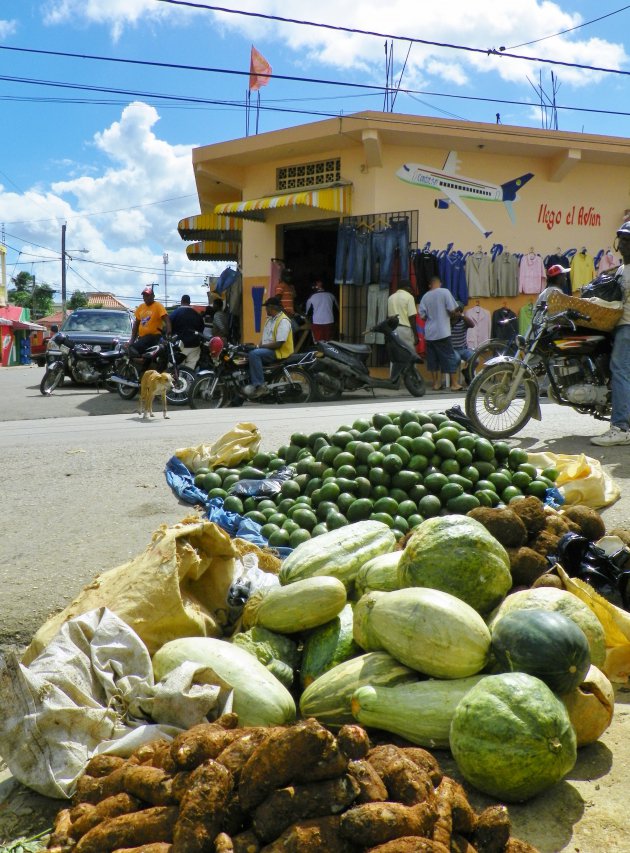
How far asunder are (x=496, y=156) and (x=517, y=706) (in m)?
15.7

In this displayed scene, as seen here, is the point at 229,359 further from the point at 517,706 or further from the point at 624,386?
the point at 517,706

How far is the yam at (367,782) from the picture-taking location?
78.5 inches

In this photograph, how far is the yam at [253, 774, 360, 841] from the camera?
193cm

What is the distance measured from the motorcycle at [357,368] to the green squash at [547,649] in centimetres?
1004

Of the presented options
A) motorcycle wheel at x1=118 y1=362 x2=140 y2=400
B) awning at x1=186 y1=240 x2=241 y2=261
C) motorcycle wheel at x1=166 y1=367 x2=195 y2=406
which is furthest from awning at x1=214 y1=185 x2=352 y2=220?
awning at x1=186 y1=240 x2=241 y2=261

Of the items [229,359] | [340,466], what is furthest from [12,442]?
[229,359]

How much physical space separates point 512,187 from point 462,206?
1.28 meters

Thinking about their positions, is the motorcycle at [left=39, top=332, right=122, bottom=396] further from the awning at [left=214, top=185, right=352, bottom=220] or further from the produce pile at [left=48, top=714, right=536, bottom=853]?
the produce pile at [left=48, top=714, right=536, bottom=853]

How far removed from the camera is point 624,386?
7.16 meters

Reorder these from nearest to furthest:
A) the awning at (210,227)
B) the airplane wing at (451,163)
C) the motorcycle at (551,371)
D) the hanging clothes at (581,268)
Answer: the motorcycle at (551,371), the airplane wing at (451,163), the hanging clothes at (581,268), the awning at (210,227)

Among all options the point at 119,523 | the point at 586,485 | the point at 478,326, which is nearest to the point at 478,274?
the point at 478,326

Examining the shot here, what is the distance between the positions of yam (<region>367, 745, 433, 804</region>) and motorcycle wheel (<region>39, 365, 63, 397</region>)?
46.3 feet

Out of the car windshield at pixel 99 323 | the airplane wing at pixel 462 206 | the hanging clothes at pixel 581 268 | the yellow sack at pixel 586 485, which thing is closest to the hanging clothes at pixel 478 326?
the airplane wing at pixel 462 206

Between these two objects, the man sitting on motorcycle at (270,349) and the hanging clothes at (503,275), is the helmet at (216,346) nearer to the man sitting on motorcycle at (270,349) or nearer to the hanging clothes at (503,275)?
the man sitting on motorcycle at (270,349)
